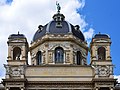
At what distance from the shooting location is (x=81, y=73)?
220 feet

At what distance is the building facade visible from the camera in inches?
2581

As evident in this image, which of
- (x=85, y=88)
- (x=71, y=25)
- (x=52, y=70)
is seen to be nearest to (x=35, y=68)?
(x=52, y=70)

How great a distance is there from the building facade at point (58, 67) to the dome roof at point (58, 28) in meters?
1.41

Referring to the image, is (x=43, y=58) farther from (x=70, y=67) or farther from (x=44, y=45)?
(x=70, y=67)

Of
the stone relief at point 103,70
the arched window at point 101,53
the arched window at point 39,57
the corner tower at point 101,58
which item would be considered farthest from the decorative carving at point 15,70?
the arched window at point 101,53

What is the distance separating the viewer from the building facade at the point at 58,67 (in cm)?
6556

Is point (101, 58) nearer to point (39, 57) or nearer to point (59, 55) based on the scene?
point (59, 55)

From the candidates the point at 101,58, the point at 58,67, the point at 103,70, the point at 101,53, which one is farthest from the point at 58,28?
the point at 103,70

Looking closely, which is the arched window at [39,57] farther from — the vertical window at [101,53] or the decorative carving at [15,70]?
the vertical window at [101,53]

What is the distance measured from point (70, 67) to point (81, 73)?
1657mm

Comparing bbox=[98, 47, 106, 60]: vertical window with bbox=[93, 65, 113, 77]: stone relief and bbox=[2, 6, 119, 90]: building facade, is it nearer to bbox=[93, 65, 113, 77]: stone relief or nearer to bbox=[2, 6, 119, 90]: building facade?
bbox=[2, 6, 119, 90]: building facade

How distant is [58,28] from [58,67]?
9.45 metres

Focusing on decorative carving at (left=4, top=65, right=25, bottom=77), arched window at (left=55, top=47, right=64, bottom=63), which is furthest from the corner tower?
Answer: decorative carving at (left=4, top=65, right=25, bottom=77)

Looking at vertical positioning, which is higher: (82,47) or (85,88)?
(82,47)
